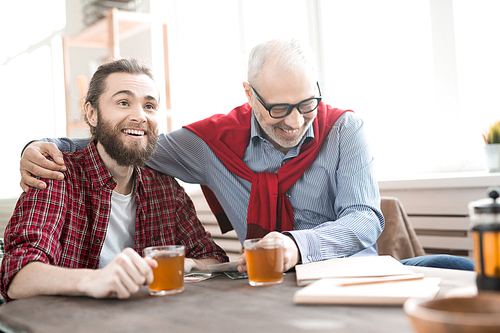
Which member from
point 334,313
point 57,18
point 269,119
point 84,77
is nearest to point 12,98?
point 57,18

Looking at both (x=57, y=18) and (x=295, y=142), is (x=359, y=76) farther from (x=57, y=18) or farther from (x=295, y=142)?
(x=57, y=18)

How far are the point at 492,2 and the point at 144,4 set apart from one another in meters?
2.92

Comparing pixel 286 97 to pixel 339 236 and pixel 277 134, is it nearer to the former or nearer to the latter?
pixel 277 134

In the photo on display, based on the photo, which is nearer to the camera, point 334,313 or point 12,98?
point 334,313

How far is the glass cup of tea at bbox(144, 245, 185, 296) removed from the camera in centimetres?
99

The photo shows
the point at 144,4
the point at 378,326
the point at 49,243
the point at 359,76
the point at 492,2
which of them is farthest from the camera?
the point at 144,4

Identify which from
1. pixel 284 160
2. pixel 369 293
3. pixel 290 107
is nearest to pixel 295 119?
pixel 290 107

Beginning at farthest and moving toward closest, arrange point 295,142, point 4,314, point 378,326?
point 295,142 → point 4,314 → point 378,326

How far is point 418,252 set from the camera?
2023mm

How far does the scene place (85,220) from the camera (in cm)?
141

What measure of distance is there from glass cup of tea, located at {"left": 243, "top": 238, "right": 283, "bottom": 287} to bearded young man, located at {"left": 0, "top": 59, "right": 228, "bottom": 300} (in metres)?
0.34

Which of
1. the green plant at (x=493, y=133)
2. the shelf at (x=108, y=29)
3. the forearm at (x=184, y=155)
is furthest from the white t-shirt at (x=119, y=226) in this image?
the shelf at (x=108, y=29)

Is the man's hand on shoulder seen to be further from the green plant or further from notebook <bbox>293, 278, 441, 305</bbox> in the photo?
the green plant

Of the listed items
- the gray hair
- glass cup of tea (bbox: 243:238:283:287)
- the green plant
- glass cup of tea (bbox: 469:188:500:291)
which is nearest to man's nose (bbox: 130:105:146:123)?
the gray hair
